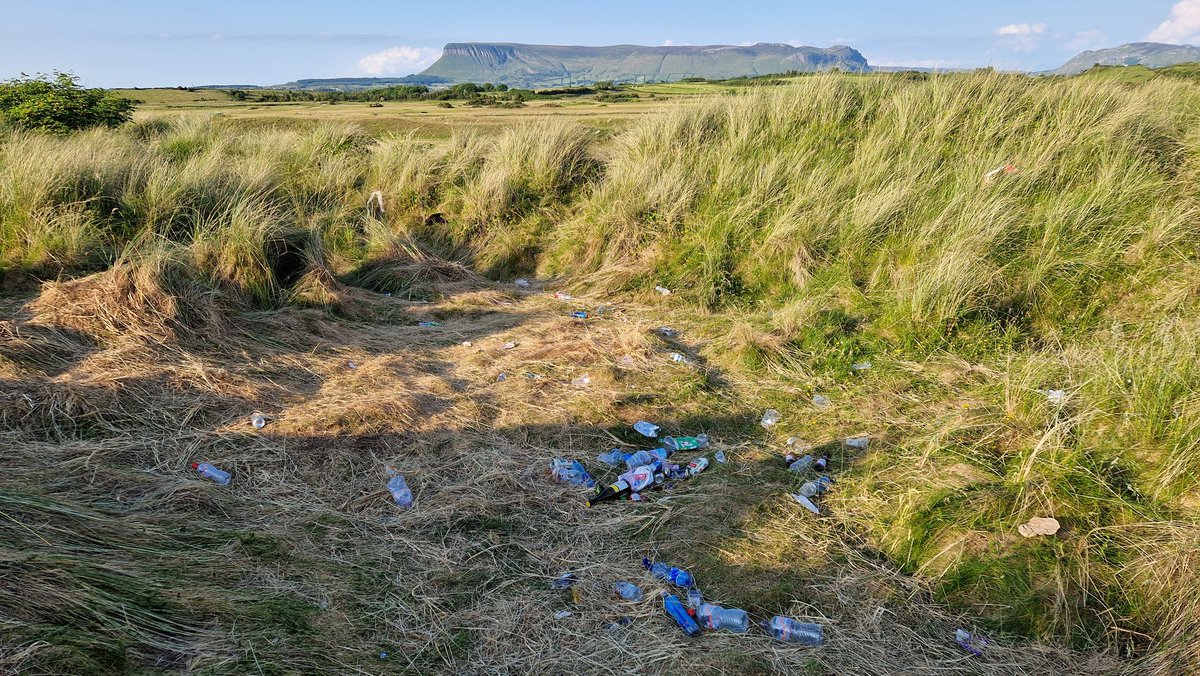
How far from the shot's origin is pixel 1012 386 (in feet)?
11.3

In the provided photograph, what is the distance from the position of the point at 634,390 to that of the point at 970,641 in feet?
7.76

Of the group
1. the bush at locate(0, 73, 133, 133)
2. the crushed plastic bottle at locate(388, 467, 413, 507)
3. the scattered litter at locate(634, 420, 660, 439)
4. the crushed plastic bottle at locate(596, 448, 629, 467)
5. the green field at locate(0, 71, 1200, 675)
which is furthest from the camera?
the bush at locate(0, 73, 133, 133)

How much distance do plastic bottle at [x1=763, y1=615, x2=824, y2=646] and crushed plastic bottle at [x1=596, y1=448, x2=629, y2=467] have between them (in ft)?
4.37

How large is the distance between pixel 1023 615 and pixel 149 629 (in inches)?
114

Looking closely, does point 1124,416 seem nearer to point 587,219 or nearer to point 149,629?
point 149,629

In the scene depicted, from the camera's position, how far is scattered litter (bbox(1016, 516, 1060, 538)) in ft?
8.52

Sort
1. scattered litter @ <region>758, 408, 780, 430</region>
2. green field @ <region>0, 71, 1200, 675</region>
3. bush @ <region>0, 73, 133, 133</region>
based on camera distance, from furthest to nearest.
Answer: bush @ <region>0, 73, 133, 133</region> → scattered litter @ <region>758, 408, 780, 430</region> → green field @ <region>0, 71, 1200, 675</region>

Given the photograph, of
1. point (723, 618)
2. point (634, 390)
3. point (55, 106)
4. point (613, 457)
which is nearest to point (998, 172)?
point (634, 390)

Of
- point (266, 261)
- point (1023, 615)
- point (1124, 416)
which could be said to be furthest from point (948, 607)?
point (266, 261)

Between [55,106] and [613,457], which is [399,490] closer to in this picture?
[613,457]

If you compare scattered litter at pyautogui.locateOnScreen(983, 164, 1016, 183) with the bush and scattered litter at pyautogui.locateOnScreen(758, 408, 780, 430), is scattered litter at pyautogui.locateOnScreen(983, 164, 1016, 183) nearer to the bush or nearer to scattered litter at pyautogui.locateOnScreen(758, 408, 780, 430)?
scattered litter at pyautogui.locateOnScreen(758, 408, 780, 430)

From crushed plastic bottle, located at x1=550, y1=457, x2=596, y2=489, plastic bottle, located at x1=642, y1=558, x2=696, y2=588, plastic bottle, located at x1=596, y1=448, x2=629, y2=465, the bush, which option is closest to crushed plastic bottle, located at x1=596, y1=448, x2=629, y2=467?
plastic bottle, located at x1=596, y1=448, x2=629, y2=465

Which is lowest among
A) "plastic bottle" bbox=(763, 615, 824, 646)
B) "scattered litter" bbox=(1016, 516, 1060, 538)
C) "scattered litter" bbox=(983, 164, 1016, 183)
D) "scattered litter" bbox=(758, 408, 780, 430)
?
"plastic bottle" bbox=(763, 615, 824, 646)

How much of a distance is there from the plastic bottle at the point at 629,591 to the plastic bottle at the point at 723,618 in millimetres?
235
